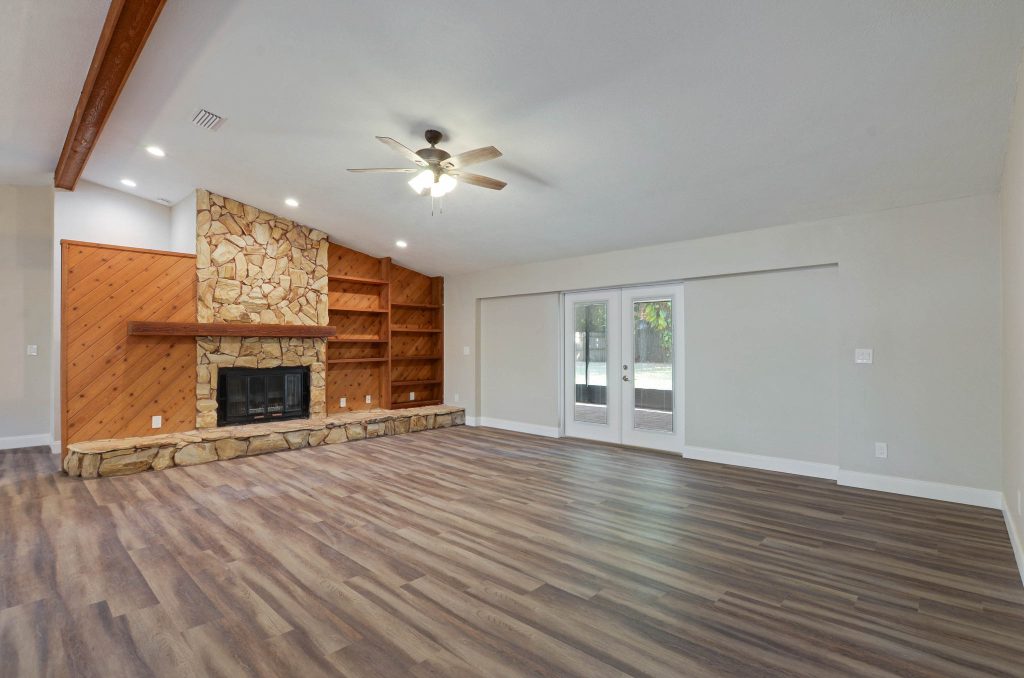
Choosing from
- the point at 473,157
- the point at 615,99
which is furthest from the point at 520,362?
the point at 615,99

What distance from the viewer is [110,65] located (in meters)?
3.37

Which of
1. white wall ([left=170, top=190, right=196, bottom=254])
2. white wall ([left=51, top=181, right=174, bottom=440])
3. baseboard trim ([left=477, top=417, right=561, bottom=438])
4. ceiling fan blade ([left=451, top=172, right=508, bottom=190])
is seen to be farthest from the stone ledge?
ceiling fan blade ([left=451, top=172, right=508, bottom=190])

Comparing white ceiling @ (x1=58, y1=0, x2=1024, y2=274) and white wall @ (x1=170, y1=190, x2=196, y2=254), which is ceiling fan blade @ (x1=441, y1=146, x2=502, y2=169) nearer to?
white ceiling @ (x1=58, y1=0, x2=1024, y2=274)

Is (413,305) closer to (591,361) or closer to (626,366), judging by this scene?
(591,361)

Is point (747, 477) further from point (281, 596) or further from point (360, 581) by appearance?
point (281, 596)

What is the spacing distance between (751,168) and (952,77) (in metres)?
1.33

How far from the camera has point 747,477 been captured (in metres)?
4.88

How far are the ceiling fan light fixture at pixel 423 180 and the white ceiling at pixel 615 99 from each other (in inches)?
16.3

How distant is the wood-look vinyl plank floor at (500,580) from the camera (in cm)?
207

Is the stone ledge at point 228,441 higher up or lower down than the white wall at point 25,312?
lower down

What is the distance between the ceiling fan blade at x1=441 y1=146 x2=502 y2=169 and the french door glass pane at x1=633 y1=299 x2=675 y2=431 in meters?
3.29

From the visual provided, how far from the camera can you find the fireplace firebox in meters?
6.50

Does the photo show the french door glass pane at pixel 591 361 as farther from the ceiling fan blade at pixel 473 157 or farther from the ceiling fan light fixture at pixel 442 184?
the ceiling fan blade at pixel 473 157

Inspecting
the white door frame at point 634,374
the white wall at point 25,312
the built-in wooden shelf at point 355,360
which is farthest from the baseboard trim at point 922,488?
the white wall at point 25,312
